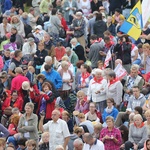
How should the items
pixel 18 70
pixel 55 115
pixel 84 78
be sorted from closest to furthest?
pixel 55 115, pixel 18 70, pixel 84 78

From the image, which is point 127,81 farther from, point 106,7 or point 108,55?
point 106,7

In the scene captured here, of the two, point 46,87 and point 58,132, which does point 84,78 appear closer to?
point 46,87

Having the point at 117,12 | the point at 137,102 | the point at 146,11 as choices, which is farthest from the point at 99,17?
the point at 137,102

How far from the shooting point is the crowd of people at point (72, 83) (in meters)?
21.8

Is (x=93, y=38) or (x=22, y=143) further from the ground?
(x=93, y=38)

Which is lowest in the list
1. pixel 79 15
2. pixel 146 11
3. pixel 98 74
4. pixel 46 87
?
pixel 46 87

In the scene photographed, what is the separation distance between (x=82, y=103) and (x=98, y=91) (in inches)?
21.0

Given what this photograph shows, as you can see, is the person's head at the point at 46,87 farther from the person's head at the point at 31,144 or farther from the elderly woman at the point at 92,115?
the person's head at the point at 31,144

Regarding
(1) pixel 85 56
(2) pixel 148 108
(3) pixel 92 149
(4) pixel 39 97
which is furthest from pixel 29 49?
(3) pixel 92 149

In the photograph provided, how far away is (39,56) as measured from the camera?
27.9 m

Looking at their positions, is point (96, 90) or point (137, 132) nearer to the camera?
point (137, 132)

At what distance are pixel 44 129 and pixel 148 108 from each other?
8.53 feet

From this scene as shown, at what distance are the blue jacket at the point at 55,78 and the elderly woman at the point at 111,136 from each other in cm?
416

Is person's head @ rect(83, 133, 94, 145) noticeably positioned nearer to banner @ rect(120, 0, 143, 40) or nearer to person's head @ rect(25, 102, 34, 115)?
person's head @ rect(25, 102, 34, 115)
